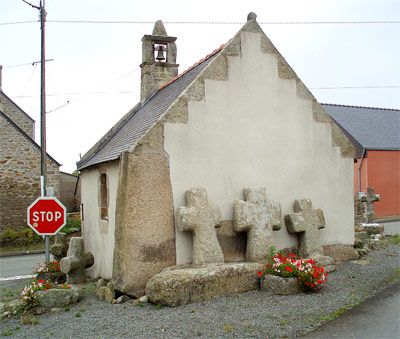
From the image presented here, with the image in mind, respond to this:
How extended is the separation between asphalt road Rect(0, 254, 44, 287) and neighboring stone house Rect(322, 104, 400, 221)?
19.5m

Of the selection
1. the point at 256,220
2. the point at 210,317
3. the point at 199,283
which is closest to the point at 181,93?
the point at 256,220

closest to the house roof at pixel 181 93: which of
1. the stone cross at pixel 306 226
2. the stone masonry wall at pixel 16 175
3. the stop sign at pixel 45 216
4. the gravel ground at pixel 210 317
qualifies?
the stop sign at pixel 45 216

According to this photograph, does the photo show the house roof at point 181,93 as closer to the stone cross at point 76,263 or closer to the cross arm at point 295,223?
the stone cross at point 76,263

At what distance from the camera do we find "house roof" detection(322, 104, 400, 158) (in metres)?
28.6

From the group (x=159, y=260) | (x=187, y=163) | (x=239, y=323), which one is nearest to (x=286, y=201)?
(x=187, y=163)

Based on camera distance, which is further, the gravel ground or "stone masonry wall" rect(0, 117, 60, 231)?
"stone masonry wall" rect(0, 117, 60, 231)

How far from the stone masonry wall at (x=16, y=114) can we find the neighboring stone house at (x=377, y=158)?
68.2 ft

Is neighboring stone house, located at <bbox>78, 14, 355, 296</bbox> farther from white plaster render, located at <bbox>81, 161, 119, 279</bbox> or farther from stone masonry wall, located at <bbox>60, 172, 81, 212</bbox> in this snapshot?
stone masonry wall, located at <bbox>60, 172, 81, 212</bbox>

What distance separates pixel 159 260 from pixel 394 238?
29.8 feet

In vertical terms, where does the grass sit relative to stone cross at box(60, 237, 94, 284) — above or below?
below

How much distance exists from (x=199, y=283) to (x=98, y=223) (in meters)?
3.71

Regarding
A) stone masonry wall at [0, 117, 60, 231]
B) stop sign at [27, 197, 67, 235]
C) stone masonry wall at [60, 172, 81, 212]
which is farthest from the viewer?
stone masonry wall at [60, 172, 81, 212]

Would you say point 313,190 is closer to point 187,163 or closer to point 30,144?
point 187,163

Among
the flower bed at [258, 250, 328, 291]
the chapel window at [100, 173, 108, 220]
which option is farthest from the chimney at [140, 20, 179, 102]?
the flower bed at [258, 250, 328, 291]
